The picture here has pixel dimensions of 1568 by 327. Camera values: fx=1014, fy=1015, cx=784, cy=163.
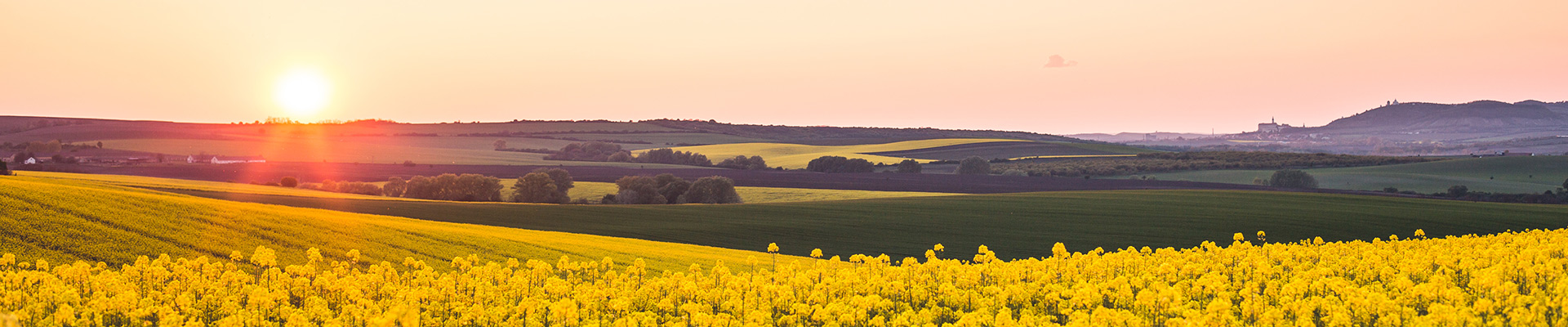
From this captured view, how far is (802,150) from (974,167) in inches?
2381

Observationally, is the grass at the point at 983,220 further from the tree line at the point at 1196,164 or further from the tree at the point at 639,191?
the tree line at the point at 1196,164

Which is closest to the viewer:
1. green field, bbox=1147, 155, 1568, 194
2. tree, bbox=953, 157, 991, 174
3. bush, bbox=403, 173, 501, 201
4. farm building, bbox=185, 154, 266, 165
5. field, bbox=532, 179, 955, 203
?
field, bbox=532, 179, 955, 203

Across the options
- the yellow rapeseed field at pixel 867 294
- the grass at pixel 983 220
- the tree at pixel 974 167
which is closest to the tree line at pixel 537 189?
the grass at pixel 983 220

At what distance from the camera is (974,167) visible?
4168 inches

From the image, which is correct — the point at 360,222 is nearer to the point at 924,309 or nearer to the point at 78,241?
the point at 78,241

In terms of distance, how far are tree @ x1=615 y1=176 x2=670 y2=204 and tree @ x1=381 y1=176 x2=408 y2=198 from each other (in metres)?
15.2

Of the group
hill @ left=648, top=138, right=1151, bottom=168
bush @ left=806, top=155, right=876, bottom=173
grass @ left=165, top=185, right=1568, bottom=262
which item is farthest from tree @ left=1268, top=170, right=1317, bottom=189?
hill @ left=648, top=138, right=1151, bottom=168

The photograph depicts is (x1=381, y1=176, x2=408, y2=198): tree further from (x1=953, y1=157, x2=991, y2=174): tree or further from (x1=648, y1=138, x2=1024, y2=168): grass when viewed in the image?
(x1=648, y1=138, x2=1024, y2=168): grass

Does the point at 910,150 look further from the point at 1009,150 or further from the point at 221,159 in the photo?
the point at 221,159

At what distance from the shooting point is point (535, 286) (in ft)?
48.5

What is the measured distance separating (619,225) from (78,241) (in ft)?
70.8

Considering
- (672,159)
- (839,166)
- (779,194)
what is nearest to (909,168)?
(839,166)

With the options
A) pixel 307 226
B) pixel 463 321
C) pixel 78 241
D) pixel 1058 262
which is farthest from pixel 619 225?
pixel 463 321

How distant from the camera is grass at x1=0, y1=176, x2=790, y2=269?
18.0m
